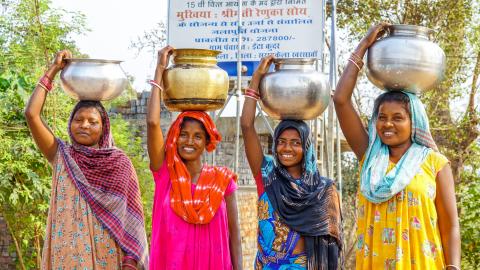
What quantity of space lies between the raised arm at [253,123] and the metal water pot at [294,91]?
2.1 inches

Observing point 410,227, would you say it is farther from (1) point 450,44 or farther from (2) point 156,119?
(1) point 450,44

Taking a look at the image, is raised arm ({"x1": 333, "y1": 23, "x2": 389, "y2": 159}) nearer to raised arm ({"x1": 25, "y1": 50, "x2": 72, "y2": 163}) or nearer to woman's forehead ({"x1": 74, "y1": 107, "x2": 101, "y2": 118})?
woman's forehead ({"x1": 74, "y1": 107, "x2": 101, "y2": 118})

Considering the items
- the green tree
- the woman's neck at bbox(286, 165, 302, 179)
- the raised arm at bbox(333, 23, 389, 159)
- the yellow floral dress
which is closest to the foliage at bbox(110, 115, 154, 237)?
the green tree

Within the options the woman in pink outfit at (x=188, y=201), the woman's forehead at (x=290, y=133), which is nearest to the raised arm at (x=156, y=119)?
the woman in pink outfit at (x=188, y=201)

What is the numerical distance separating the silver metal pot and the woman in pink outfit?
24 centimetres

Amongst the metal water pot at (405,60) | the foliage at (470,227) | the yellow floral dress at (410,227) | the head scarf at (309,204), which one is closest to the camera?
the yellow floral dress at (410,227)

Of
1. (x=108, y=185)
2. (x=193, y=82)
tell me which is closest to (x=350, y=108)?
(x=193, y=82)

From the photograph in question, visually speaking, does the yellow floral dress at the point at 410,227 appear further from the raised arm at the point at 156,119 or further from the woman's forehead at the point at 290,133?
the raised arm at the point at 156,119

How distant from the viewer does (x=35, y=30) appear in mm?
7820

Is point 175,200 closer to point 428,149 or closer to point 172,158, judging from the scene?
point 172,158

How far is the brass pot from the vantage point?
169 inches

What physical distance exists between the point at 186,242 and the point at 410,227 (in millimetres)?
1237

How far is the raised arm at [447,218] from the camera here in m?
3.81

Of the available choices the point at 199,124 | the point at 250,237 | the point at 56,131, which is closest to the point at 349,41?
the point at 250,237
